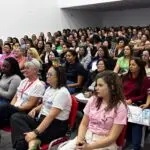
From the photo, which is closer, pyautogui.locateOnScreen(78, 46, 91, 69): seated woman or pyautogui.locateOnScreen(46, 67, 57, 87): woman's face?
pyautogui.locateOnScreen(46, 67, 57, 87): woman's face

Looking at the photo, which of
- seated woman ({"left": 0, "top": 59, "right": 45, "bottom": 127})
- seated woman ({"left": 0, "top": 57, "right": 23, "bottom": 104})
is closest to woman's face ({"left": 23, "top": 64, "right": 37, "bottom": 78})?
seated woman ({"left": 0, "top": 59, "right": 45, "bottom": 127})

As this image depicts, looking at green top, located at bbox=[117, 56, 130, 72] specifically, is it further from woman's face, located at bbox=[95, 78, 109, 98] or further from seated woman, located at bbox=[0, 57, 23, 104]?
woman's face, located at bbox=[95, 78, 109, 98]

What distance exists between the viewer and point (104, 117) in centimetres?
234

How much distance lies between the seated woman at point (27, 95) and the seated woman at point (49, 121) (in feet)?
0.91

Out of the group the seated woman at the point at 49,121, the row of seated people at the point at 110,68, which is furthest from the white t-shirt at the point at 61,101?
the row of seated people at the point at 110,68

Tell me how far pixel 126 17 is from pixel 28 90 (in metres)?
14.5

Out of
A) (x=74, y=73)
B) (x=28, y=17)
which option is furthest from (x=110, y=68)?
(x=28, y=17)

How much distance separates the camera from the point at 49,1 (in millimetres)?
13789

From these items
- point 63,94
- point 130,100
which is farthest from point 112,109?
point 130,100

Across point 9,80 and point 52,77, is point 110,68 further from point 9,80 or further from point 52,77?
point 52,77

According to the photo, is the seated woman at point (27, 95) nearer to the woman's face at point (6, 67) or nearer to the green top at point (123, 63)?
the woman's face at point (6, 67)

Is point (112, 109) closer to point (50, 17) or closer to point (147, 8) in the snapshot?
point (50, 17)

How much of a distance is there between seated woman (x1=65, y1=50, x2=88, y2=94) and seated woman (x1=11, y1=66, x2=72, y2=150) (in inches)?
64.6

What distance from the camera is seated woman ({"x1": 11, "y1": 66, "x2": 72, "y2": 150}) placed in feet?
8.93
